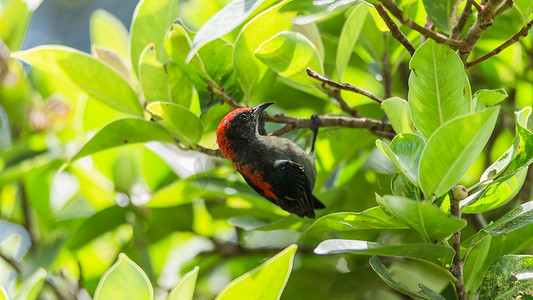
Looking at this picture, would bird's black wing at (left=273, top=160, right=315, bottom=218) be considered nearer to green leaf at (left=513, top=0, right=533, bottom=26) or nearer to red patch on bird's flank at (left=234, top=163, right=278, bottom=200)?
red patch on bird's flank at (left=234, top=163, right=278, bottom=200)

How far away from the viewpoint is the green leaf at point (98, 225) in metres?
1.73

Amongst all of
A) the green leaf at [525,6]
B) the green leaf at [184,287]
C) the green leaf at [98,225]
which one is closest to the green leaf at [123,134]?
the green leaf at [98,225]

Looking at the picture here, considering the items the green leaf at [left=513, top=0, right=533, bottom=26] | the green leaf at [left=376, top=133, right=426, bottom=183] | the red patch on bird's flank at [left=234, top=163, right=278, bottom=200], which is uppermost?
the green leaf at [left=513, top=0, right=533, bottom=26]

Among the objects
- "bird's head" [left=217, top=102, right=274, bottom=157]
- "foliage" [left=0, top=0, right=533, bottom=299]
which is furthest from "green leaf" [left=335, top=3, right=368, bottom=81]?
"bird's head" [left=217, top=102, right=274, bottom=157]

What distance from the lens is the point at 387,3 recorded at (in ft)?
3.26

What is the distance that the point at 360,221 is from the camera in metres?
1.08

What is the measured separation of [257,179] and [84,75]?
1.71 feet

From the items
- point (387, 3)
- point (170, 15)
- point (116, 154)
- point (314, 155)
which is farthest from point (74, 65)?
point (387, 3)

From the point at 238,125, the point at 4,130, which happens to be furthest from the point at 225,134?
the point at 4,130

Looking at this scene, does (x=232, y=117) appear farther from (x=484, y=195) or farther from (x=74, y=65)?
(x=484, y=195)

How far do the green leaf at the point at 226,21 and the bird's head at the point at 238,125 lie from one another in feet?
1.20

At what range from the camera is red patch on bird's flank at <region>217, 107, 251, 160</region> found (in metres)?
1.48

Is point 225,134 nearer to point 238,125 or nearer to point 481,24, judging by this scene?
point 238,125

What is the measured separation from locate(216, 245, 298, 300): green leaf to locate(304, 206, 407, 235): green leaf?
14cm
